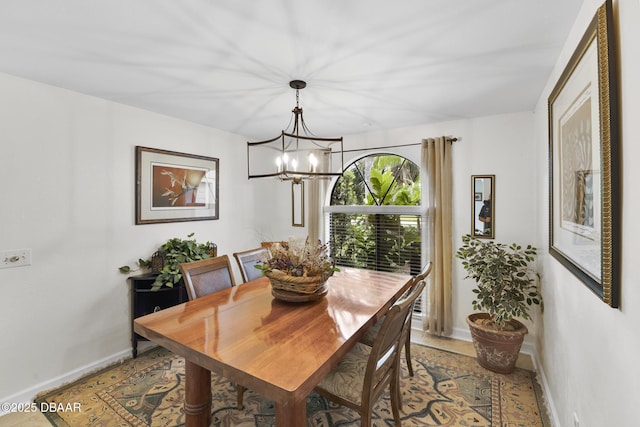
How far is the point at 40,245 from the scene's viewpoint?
89.7 inches

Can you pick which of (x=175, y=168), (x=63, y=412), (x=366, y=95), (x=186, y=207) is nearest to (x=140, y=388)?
(x=63, y=412)

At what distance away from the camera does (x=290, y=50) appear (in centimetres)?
179

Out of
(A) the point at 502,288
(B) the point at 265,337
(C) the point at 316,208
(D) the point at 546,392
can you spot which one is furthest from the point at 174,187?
(D) the point at 546,392

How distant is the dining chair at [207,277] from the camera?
210 cm

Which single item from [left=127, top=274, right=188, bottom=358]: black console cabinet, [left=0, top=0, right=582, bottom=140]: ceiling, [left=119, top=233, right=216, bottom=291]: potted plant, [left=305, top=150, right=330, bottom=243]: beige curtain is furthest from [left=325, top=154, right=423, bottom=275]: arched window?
[left=127, top=274, right=188, bottom=358]: black console cabinet

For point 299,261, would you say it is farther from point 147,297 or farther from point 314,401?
point 147,297

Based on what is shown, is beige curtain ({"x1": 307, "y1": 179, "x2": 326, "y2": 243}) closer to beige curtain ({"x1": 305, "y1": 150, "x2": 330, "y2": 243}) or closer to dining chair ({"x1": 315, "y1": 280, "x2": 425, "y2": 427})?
beige curtain ({"x1": 305, "y1": 150, "x2": 330, "y2": 243})

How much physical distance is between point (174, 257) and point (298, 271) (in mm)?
1620

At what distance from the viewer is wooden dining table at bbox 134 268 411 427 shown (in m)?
1.17

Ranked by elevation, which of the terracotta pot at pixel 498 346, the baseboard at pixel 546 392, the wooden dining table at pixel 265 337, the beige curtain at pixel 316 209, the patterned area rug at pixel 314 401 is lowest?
the patterned area rug at pixel 314 401

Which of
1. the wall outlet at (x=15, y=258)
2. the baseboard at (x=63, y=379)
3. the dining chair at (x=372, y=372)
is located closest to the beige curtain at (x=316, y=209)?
the dining chair at (x=372, y=372)

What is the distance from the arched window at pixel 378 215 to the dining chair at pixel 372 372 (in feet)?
6.22

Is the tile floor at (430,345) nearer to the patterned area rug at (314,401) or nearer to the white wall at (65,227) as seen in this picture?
the patterned area rug at (314,401)

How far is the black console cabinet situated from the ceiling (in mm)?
1623
